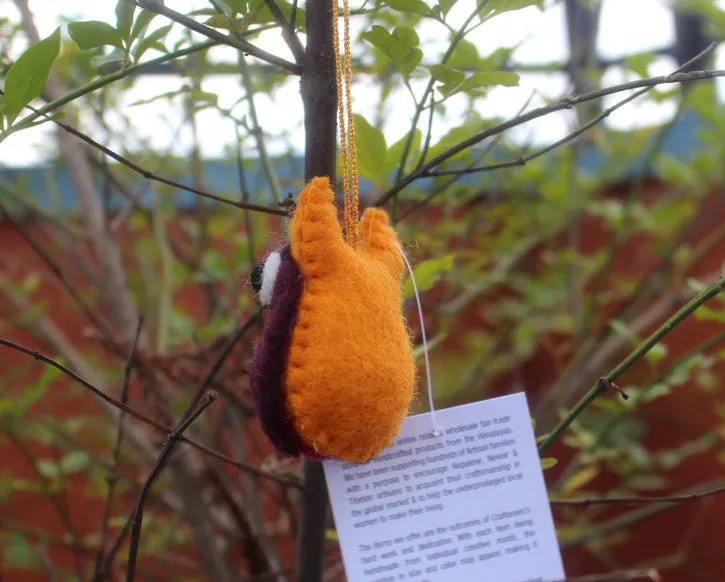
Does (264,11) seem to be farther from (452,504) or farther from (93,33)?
(452,504)

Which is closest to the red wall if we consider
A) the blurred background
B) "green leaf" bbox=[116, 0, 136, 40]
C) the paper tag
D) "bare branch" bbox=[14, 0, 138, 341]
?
the blurred background

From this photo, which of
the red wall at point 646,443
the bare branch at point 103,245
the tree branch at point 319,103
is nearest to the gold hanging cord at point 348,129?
the tree branch at point 319,103

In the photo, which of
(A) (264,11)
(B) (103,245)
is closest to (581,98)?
(A) (264,11)

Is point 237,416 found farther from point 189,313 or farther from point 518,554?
point 189,313

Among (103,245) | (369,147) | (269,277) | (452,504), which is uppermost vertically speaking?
(103,245)

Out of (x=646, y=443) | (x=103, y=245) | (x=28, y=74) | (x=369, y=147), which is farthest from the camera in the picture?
(x=646, y=443)

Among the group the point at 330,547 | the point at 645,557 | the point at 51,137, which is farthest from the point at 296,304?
the point at 645,557

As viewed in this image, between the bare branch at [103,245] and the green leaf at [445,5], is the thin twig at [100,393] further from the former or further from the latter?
the bare branch at [103,245]
